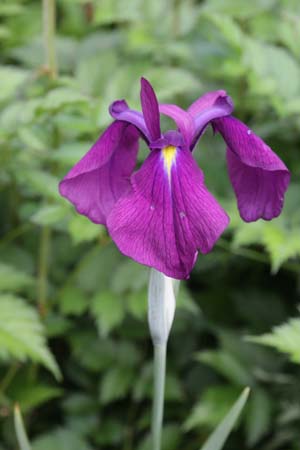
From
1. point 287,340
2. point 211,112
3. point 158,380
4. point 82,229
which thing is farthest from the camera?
point 82,229

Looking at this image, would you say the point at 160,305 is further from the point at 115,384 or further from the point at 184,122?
the point at 115,384

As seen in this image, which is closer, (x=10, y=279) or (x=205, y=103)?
(x=205, y=103)

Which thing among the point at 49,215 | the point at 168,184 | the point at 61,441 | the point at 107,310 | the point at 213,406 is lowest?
the point at 61,441

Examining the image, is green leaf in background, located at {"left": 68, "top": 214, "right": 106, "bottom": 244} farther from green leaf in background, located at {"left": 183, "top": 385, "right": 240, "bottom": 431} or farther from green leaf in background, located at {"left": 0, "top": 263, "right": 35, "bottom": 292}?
green leaf in background, located at {"left": 183, "top": 385, "right": 240, "bottom": 431}

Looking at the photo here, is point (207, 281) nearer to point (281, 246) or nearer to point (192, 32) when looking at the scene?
point (281, 246)

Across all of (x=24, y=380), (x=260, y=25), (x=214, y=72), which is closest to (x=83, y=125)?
(x=214, y=72)

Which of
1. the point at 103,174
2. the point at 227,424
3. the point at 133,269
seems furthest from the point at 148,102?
the point at 133,269

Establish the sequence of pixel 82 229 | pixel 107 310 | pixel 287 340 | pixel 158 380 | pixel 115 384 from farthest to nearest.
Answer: pixel 115 384 < pixel 107 310 < pixel 82 229 < pixel 287 340 < pixel 158 380
